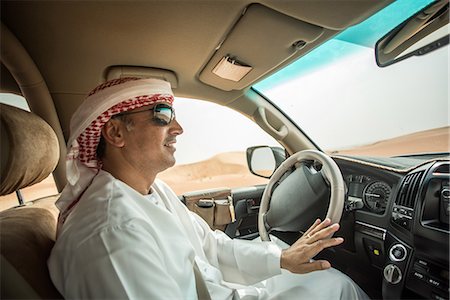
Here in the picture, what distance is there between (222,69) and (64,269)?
136 centimetres

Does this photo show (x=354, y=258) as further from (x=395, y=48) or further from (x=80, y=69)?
(x=80, y=69)

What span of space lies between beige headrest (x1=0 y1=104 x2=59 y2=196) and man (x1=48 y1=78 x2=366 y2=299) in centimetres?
15

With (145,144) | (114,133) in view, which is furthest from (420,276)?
(114,133)

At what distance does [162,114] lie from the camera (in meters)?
1.27

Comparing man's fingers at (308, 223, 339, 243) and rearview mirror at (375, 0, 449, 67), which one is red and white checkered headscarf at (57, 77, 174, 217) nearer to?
man's fingers at (308, 223, 339, 243)

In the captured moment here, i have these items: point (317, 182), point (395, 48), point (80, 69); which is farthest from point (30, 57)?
point (395, 48)

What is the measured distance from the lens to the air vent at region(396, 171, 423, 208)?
1274mm

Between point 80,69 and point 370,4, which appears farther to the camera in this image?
point 80,69

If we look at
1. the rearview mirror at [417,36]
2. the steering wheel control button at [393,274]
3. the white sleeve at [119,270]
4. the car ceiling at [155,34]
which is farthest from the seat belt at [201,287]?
the rearview mirror at [417,36]

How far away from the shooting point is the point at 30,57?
152cm

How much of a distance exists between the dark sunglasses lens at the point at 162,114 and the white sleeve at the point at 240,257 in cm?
50

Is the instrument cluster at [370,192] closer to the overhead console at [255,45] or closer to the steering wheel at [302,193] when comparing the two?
the steering wheel at [302,193]

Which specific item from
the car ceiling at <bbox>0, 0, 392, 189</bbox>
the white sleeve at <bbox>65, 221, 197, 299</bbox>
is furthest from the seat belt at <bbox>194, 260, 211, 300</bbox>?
the car ceiling at <bbox>0, 0, 392, 189</bbox>

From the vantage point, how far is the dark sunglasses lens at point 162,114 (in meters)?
1.26
